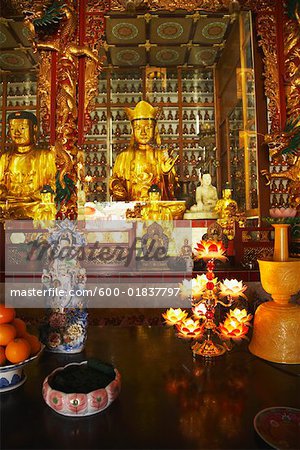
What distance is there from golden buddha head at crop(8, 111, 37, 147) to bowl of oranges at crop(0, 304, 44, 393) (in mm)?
4201

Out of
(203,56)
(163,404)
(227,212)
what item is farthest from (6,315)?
(203,56)

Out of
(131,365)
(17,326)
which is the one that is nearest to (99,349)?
(131,365)

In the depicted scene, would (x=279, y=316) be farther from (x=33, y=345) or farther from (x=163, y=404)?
(x=33, y=345)

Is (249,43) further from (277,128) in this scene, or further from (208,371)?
(208,371)

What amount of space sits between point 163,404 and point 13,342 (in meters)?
0.37

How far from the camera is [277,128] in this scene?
372 centimetres

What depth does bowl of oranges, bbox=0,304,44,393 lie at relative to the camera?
82cm

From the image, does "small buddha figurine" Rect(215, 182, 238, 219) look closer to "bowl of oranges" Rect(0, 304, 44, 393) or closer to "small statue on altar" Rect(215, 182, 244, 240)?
"small statue on altar" Rect(215, 182, 244, 240)

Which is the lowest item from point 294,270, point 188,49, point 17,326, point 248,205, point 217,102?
point 17,326

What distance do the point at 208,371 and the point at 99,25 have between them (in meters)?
4.02

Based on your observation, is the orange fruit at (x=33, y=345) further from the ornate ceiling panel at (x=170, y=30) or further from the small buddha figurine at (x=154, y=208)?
the ornate ceiling panel at (x=170, y=30)

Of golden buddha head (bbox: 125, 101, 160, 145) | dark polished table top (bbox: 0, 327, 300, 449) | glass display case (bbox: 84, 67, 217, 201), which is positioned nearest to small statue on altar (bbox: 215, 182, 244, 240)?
golden buddha head (bbox: 125, 101, 160, 145)

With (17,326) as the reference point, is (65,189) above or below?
above

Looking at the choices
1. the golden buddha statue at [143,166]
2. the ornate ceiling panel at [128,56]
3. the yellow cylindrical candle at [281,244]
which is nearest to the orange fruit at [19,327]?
the yellow cylindrical candle at [281,244]
